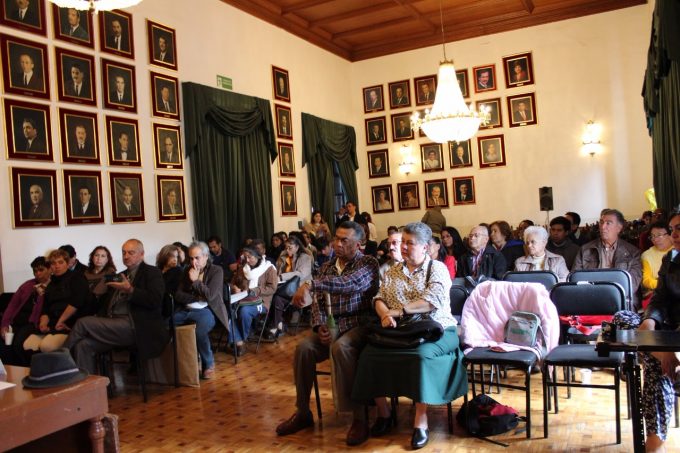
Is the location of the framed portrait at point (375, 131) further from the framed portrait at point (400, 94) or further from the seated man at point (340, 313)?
the seated man at point (340, 313)

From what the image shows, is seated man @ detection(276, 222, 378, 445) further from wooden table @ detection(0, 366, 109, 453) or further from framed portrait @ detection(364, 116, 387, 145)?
framed portrait @ detection(364, 116, 387, 145)

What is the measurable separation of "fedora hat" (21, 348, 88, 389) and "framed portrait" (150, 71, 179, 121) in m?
7.58

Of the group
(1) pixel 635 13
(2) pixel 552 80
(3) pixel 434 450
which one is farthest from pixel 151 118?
(1) pixel 635 13

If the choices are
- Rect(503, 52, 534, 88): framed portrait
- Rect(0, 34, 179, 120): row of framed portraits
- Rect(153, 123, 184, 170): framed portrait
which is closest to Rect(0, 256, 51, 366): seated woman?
Rect(0, 34, 179, 120): row of framed portraits

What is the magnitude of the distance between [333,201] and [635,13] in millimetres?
7795

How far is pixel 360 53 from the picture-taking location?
51.5 feet

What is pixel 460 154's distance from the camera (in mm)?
14742

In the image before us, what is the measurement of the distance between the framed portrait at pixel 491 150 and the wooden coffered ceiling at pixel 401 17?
2.52 meters

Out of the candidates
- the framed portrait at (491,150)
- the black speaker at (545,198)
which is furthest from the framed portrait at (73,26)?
the black speaker at (545,198)

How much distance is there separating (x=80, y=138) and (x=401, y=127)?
29.0 ft

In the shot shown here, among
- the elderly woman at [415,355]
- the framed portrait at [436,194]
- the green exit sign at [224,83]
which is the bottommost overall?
the elderly woman at [415,355]

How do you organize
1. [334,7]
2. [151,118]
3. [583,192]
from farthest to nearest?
[583,192] → [334,7] → [151,118]

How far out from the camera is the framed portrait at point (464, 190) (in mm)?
14594

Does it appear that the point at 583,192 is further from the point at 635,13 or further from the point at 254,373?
the point at 254,373
